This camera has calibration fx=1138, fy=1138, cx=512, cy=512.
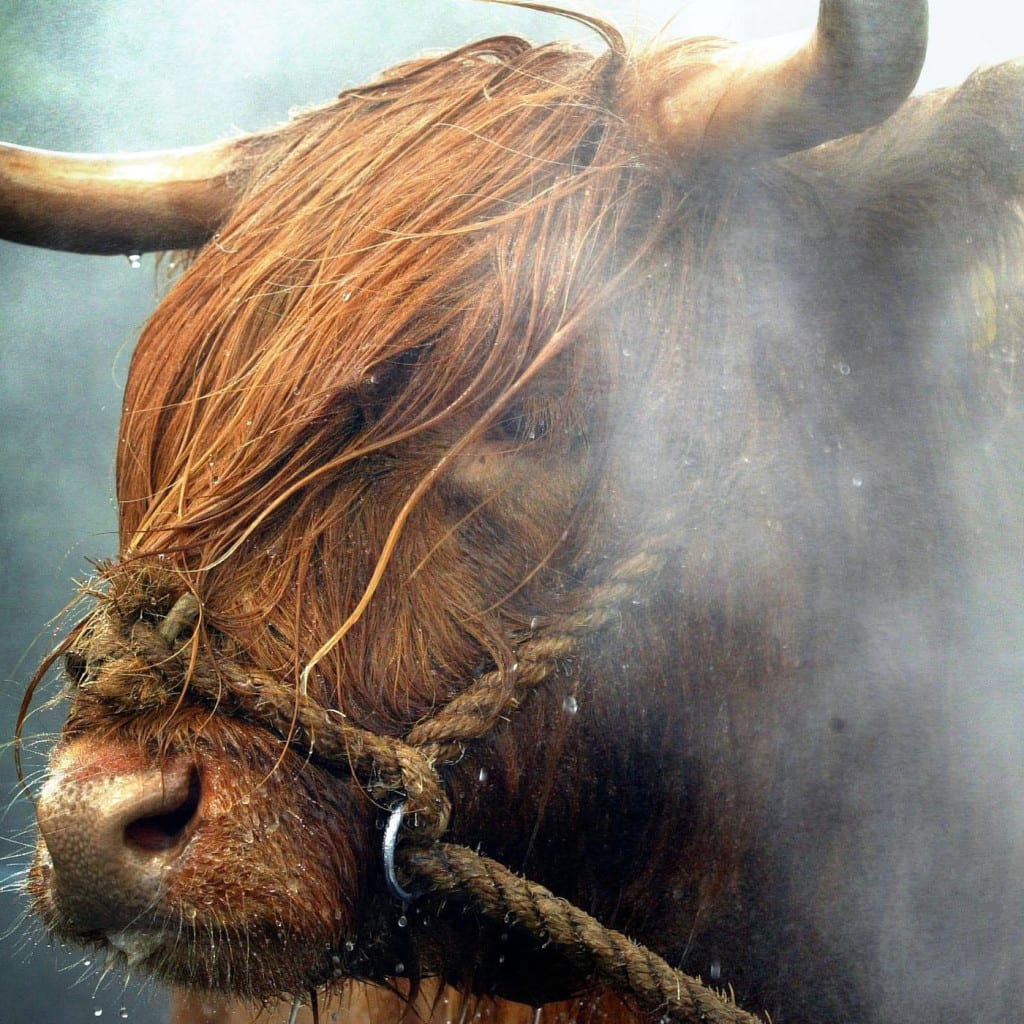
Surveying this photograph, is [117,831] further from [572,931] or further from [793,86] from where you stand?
[793,86]

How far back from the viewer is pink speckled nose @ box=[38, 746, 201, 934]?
1.30m

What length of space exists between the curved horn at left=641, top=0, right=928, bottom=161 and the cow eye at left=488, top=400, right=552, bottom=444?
0.39 metres

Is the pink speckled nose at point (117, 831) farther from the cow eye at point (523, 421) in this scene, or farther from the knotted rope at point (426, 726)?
the cow eye at point (523, 421)

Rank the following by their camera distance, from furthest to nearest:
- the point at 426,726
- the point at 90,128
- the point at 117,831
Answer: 1. the point at 90,128
2. the point at 426,726
3. the point at 117,831

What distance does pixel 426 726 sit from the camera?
1.42 meters

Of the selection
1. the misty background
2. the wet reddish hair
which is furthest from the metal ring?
the misty background

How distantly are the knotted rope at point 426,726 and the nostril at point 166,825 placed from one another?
104mm

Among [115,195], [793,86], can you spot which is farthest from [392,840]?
[115,195]

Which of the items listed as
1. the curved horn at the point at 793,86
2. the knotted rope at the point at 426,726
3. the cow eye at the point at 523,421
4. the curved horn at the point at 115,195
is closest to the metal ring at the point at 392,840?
the knotted rope at the point at 426,726

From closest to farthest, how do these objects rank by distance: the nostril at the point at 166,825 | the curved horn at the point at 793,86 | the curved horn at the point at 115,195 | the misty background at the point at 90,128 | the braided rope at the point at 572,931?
the curved horn at the point at 793,86 < the nostril at the point at 166,825 < the braided rope at the point at 572,931 < the curved horn at the point at 115,195 < the misty background at the point at 90,128

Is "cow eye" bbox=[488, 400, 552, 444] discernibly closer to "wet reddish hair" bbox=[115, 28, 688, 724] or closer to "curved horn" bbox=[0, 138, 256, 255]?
"wet reddish hair" bbox=[115, 28, 688, 724]

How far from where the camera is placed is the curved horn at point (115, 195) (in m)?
1.91

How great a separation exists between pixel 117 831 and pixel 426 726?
0.38m

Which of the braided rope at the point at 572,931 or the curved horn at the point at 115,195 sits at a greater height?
the curved horn at the point at 115,195
